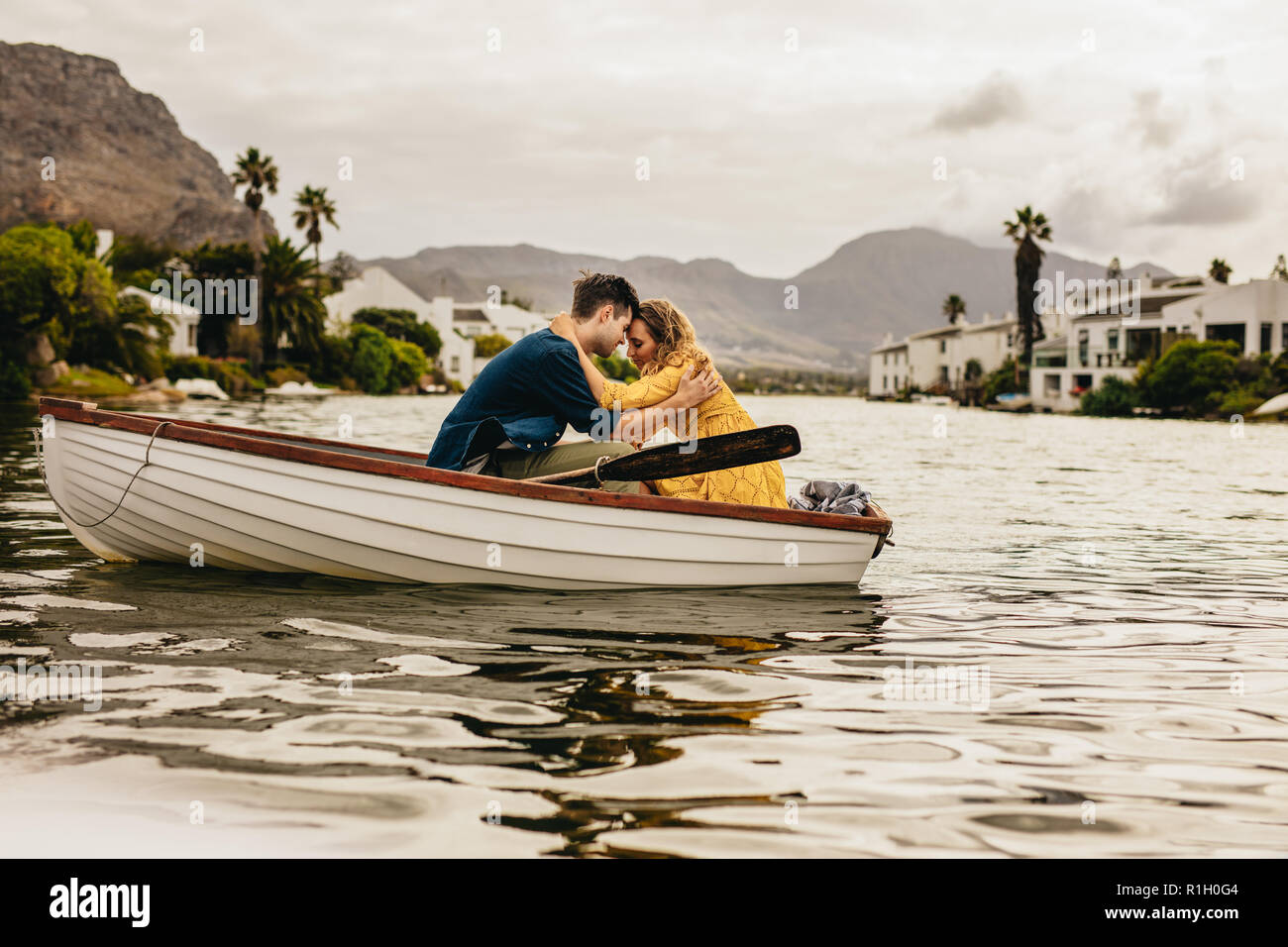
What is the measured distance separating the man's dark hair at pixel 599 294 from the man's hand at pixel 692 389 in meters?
0.61

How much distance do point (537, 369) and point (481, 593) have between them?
1.76 metres

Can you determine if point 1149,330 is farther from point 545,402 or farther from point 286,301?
point 545,402

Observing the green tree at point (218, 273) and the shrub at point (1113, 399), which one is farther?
the green tree at point (218, 273)

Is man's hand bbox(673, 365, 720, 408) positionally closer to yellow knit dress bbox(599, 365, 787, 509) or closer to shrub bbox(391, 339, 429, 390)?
yellow knit dress bbox(599, 365, 787, 509)

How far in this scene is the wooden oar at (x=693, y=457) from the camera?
750 cm

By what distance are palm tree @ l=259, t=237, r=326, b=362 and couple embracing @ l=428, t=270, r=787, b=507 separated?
2617 inches

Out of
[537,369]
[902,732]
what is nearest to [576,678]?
[902,732]

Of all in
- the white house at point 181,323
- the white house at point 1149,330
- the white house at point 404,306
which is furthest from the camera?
the white house at point 404,306

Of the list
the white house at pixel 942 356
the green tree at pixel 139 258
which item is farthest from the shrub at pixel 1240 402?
the green tree at pixel 139 258

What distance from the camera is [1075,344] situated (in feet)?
258

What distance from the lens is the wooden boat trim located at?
7.25 m

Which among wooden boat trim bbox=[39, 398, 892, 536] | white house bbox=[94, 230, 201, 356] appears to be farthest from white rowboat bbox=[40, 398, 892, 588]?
white house bbox=[94, 230, 201, 356]

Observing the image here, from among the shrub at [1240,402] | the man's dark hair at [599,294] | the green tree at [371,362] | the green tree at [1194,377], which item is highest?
the green tree at [371,362]

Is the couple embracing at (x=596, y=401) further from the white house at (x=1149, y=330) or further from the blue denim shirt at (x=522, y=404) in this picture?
the white house at (x=1149, y=330)
